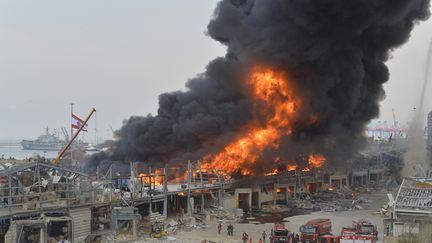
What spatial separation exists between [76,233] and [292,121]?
133 ft

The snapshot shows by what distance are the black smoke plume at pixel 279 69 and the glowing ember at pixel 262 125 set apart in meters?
1.05

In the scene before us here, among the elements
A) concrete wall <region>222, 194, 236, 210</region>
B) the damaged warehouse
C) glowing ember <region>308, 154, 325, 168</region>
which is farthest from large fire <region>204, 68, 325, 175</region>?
the damaged warehouse

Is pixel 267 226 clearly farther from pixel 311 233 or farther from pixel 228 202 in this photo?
pixel 311 233

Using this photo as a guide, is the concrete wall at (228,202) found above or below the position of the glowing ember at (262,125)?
below

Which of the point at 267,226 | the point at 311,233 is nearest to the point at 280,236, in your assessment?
the point at 311,233

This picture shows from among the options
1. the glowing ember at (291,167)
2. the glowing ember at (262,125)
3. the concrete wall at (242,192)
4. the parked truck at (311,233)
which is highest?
the glowing ember at (262,125)

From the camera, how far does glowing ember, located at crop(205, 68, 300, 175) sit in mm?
67750

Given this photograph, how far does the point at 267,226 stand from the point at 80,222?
18.0 metres

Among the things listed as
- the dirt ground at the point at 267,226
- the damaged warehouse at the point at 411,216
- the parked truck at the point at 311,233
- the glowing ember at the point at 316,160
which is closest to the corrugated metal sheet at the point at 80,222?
the dirt ground at the point at 267,226

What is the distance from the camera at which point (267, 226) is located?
51281 mm

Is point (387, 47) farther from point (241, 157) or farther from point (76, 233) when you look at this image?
point (76, 233)

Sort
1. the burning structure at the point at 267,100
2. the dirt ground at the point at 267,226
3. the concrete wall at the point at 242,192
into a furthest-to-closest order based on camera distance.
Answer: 1. the burning structure at the point at 267,100
2. the concrete wall at the point at 242,192
3. the dirt ground at the point at 267,226

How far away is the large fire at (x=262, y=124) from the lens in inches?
2667

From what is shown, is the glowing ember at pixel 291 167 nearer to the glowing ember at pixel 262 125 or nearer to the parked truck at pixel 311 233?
the glowing ember at pixel 262 125
